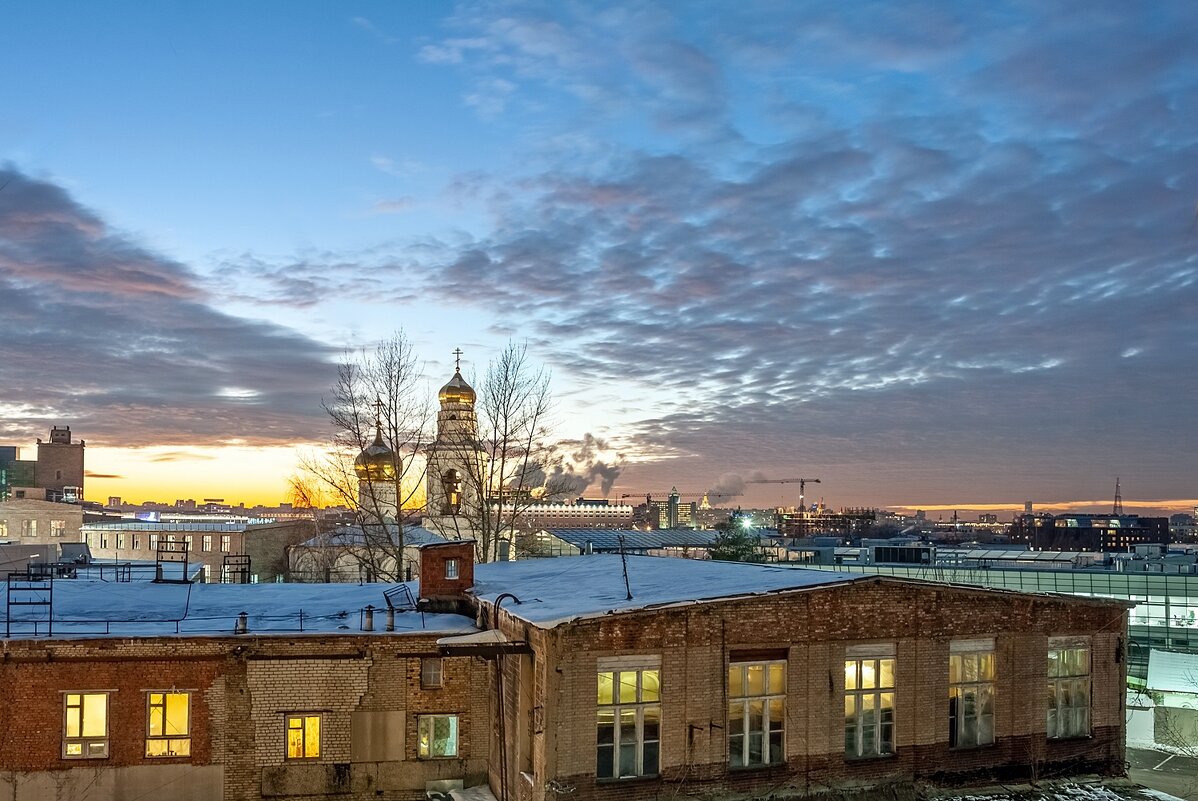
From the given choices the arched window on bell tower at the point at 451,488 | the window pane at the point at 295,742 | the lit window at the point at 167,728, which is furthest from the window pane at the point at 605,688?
the arched window on bell tower at the point at 451,488

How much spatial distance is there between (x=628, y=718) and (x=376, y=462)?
3489cm

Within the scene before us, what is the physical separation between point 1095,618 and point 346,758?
18.0m

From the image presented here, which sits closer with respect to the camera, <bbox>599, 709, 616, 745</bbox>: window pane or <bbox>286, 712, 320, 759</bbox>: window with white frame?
<bbox>599, 709, 616, 745</bbox>: window pane

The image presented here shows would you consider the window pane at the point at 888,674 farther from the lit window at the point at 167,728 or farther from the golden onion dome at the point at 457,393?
the golden onion dome at the point at 457,393

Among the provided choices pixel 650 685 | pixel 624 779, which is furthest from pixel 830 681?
pixel 624 779

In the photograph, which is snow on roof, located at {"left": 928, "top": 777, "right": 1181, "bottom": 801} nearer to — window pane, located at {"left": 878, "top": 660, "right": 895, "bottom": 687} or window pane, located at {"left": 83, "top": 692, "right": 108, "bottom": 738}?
window pane, located at {"left": 878, "top": 660, "right": 895, "bottom": 687}

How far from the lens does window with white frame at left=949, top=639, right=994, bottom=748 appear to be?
23.0 m

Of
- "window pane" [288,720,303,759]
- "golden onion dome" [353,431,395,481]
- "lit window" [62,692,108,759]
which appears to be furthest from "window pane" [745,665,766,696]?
"golden onion dome" [353,431,395,481]

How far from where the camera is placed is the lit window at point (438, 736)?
78.0 ft

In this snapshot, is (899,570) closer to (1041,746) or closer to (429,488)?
(429,488)

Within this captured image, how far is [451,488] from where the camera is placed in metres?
60.3

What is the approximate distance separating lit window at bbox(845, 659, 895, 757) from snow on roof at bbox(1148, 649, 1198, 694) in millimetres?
23648

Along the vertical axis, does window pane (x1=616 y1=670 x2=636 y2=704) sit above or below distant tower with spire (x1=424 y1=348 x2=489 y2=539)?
below

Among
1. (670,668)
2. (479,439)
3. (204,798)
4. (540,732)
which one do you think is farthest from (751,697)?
(479,439)
